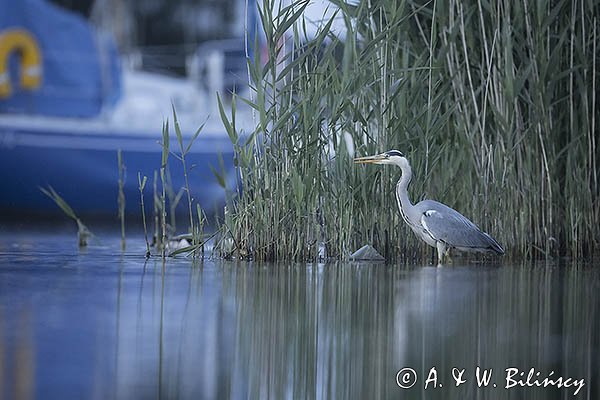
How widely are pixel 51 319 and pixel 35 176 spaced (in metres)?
12.0

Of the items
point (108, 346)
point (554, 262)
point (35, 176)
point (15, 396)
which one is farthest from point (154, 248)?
point (35, 176)

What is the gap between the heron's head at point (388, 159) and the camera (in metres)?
6.41

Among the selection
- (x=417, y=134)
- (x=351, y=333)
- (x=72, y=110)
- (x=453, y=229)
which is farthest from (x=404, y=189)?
(x=72, y=110)

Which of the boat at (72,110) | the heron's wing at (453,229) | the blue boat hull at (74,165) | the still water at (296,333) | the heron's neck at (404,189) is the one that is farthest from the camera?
the blue boat hull at (74,165)

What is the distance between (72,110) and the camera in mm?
16062

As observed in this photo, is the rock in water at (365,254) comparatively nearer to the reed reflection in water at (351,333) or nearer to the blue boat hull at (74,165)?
the reed reflection in water at (351,333)

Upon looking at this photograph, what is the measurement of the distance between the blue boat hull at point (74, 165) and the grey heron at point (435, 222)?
870 cm

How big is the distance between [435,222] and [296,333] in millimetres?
2690

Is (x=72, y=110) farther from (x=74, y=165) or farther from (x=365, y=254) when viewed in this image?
(x=365, y=254)

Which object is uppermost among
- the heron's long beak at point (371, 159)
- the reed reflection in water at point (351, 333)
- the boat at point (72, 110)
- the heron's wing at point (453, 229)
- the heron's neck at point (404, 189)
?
the boat at point (72, 110)

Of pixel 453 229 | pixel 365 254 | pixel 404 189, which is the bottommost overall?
pixel 365 254

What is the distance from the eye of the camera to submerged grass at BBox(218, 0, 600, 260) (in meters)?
6.40

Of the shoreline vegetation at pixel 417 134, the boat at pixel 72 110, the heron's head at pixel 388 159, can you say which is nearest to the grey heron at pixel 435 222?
the heron's head at pixel 388 159

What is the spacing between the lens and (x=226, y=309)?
172 inches
